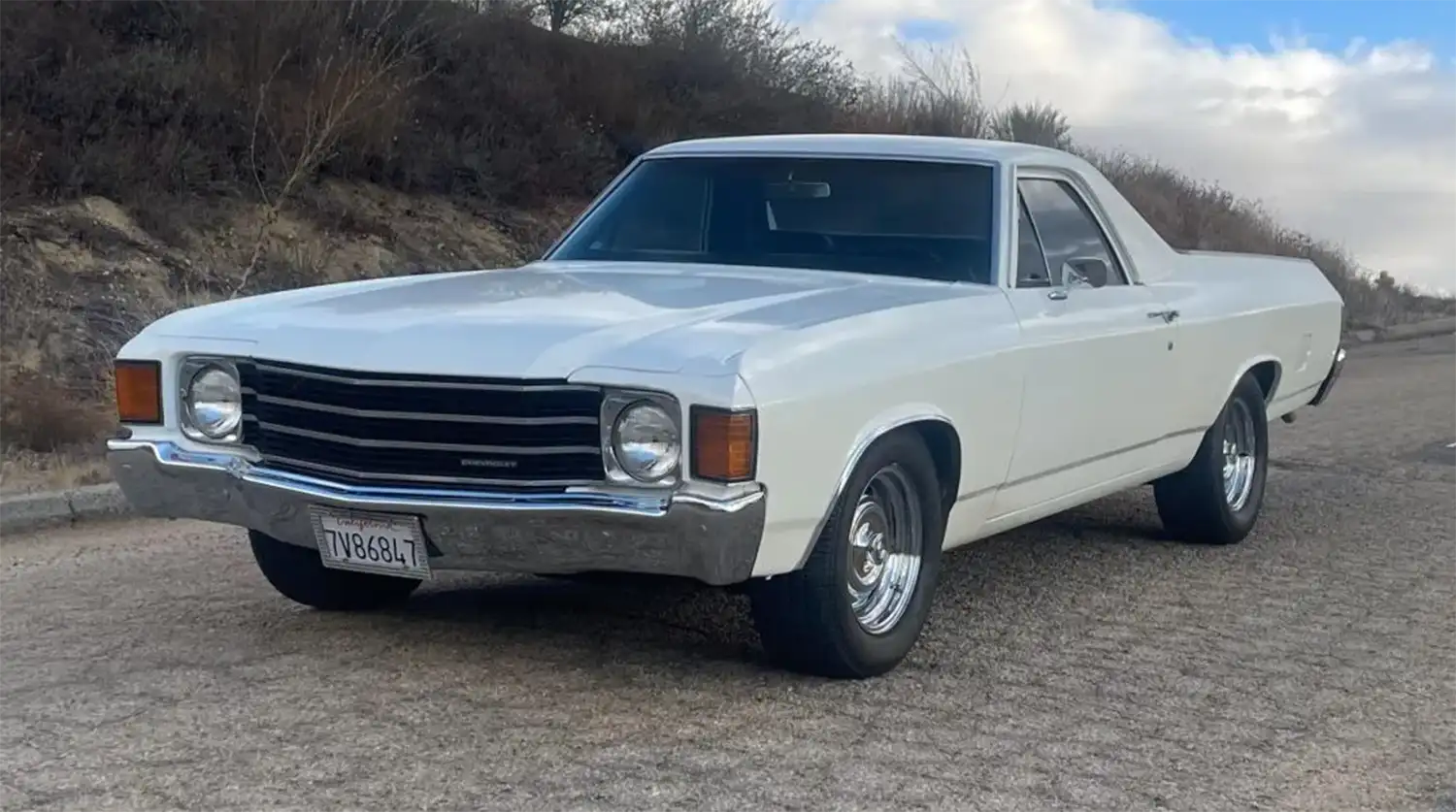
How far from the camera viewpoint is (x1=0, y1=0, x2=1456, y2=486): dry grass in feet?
38.7

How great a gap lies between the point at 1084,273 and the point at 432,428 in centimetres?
258

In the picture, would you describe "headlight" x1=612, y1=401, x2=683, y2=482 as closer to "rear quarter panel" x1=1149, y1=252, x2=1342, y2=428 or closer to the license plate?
the license plate

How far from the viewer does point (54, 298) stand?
463 inches

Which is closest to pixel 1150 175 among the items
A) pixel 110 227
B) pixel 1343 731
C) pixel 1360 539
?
pixel 110 227

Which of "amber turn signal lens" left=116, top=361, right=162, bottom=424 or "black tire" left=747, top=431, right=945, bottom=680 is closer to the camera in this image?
"black tire" left=747, top=431, right=945, bottom=680

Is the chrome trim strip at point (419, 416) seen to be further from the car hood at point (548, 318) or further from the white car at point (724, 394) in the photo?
the car hood at point (548, 318)

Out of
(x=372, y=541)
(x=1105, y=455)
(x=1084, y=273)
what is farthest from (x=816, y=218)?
(x=372, y=541)

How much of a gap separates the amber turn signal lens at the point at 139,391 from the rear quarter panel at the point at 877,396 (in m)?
1.80

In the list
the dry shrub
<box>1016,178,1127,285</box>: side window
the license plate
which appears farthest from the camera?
the dry shrub

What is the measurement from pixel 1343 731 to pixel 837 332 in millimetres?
1732

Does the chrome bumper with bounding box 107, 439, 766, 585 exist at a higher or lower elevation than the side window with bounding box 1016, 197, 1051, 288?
lower

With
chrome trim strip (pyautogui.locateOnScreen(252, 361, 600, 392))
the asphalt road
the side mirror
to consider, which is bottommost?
the asphalt road

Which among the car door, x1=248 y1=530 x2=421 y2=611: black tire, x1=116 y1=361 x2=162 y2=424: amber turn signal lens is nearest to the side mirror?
the car door

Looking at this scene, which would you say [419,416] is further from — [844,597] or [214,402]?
[844,597]
